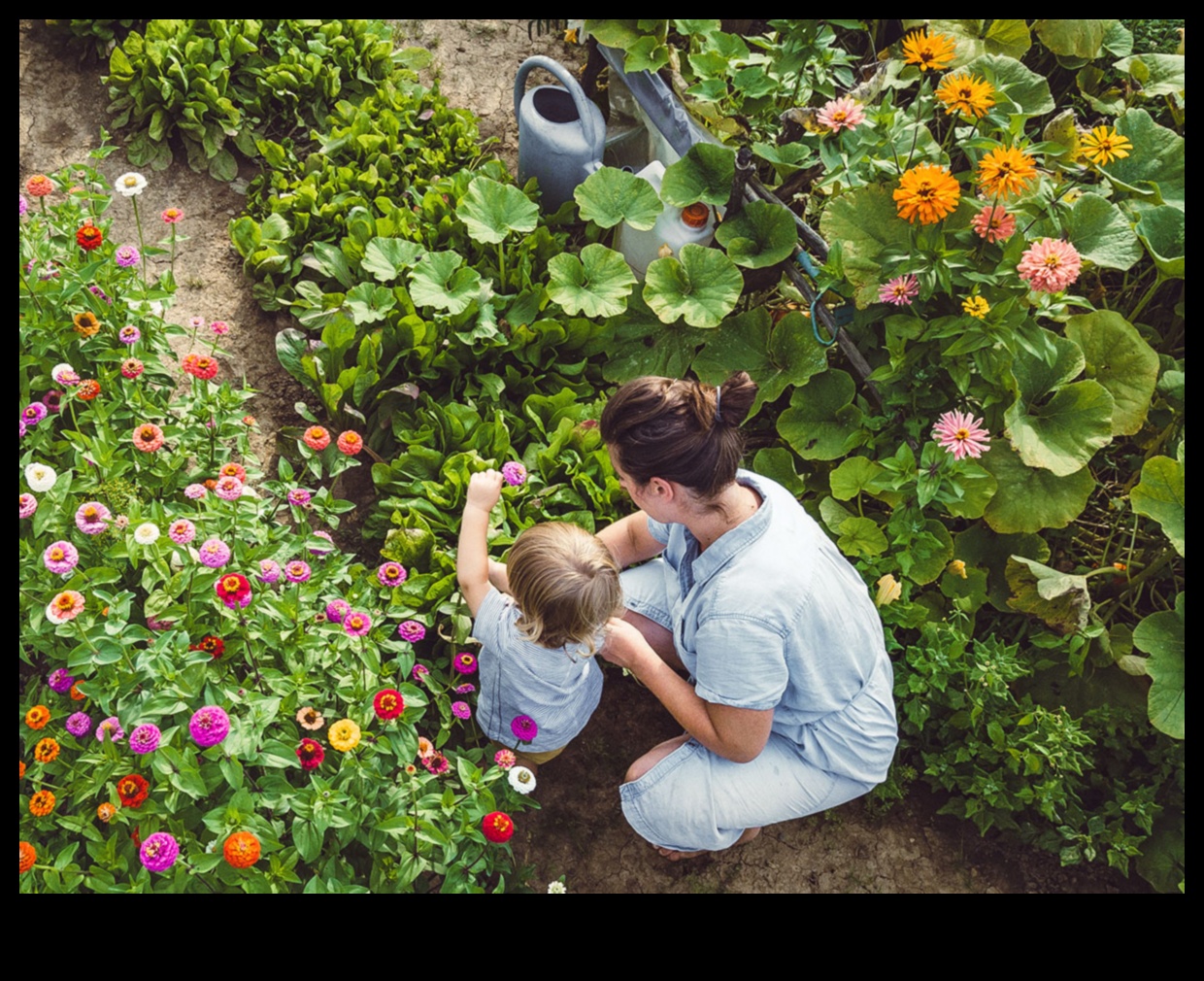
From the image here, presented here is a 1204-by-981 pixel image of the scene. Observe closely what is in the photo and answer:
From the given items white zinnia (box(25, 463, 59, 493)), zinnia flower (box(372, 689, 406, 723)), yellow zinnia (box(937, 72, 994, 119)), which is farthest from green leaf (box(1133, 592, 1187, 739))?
white zinnia (box(25, 463, 59, 493))

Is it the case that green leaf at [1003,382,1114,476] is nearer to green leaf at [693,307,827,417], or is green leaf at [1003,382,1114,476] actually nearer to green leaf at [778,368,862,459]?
green leaf at [778,368,862,459]

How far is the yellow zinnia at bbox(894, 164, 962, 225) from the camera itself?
2336 millimetres

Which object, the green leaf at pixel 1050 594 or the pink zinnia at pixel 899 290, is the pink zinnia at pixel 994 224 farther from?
the green leaf at pixel 1050 594

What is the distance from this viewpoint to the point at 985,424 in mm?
2670

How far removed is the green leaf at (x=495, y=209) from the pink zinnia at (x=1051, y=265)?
5.11ft

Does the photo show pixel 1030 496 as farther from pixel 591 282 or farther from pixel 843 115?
pixel 591 282

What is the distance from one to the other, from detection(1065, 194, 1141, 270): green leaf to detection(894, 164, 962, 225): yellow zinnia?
485 mm

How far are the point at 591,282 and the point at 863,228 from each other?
878 millimetres

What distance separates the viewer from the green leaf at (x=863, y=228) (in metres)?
2.67

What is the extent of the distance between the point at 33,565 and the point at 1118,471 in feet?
10.5

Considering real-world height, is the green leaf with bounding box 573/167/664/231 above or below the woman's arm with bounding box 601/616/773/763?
above

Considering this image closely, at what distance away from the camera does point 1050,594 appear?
237 centimetres

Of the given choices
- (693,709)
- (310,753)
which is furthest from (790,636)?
(310,753)

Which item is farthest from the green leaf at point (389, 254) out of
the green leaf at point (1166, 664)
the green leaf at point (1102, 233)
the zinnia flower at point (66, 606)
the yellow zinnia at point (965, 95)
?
the green leaf at point (1166, 664)
